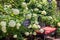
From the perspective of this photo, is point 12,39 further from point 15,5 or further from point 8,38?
point 15,5

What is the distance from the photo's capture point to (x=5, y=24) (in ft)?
7.72

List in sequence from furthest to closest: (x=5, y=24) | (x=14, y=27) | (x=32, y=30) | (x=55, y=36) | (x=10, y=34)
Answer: (x=55, y=36)
(x=32, y=30)
(x=10, y=34)
(x=14, y=27)
(x=5, y=24)

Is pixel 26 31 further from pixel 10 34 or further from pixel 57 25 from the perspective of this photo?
pixel 57 25

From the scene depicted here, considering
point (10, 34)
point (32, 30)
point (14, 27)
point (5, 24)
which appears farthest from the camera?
point (32, 30)

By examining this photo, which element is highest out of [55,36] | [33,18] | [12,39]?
[33,18]

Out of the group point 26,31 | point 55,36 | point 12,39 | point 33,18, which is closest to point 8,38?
point 12,39

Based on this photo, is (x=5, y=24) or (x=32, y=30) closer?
(x=5, y=24)

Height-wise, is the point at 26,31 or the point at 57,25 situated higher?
the point at 26,31

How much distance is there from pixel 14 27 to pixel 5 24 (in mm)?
191

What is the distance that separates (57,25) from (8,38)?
2949mm

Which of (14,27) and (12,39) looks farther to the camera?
(12,39)

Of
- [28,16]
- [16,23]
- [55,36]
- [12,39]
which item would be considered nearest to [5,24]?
[16,23]

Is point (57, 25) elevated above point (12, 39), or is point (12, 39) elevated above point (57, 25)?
point (12, 39)

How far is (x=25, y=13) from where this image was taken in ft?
8.68
